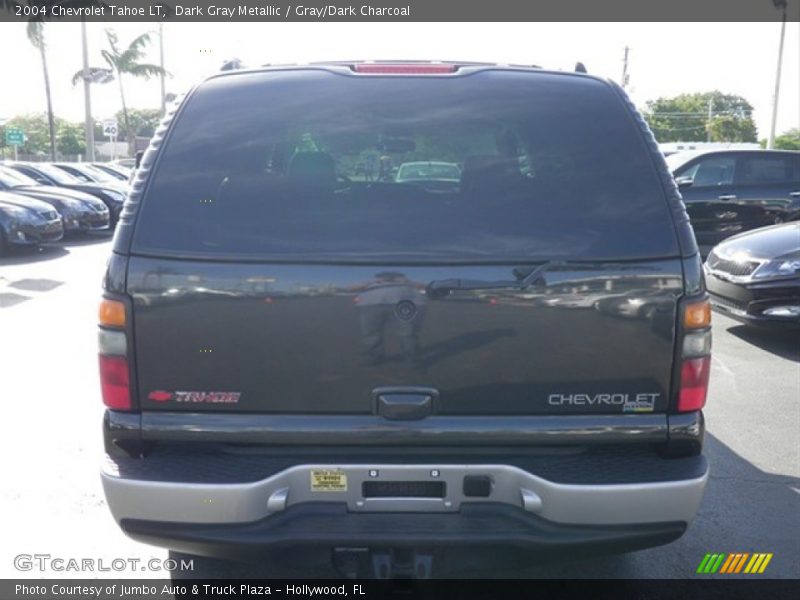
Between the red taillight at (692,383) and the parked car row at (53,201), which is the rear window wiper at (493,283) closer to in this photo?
the red taillight at (692,383)

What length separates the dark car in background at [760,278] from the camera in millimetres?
7453

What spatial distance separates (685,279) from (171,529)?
6.45 feet

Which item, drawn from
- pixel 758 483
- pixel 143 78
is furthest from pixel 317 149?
pixel 143 78

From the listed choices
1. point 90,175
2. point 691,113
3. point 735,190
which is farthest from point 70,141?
point 735,190

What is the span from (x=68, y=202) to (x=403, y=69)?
1499 cm

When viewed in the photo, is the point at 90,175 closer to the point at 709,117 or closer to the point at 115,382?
the point at 115,382

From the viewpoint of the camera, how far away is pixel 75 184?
19.3m

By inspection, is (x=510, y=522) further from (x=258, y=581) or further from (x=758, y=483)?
(x=758, y=483)

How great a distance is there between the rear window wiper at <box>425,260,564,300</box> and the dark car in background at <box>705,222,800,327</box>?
566 cm

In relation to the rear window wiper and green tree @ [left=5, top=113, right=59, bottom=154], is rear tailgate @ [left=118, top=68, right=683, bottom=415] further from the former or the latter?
green tree @ [left=5, top=113, right=59, bottom=154]

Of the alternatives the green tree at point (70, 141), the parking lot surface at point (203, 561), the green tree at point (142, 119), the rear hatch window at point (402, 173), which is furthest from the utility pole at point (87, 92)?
the green tree at point (70, 141)

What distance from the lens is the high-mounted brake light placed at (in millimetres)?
2717

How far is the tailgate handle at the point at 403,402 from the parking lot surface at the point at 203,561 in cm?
75

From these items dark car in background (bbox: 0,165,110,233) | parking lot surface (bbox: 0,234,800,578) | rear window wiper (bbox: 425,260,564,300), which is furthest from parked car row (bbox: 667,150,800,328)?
dark car in background (bbox: 0,165,110,233)
